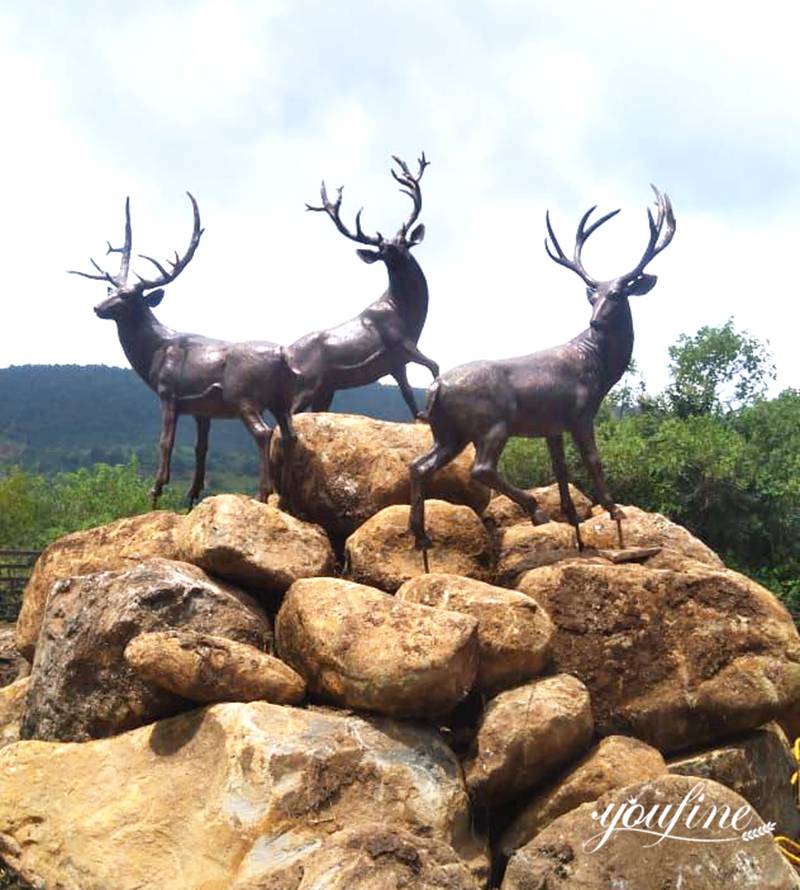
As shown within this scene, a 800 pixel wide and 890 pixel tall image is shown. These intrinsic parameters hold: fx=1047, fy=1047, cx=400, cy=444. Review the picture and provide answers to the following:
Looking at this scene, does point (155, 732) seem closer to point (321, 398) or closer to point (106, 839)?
point (106, 839)

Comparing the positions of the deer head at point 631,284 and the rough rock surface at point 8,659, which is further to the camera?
the rough rock surface at point 8,659

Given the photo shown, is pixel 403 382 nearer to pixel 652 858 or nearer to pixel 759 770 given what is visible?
pixel 759 770

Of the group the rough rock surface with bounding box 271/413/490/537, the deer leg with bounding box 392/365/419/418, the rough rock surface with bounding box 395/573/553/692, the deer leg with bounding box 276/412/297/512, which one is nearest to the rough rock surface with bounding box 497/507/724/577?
the rough rock surface with bounding box 271/413/490/537

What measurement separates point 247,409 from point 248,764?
4291 millimetres

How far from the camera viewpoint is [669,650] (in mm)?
7340

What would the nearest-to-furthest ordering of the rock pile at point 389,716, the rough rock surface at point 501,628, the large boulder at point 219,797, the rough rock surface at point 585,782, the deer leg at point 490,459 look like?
the rock pile at point 389,716
the large boulder at point 219,797
the rough rock surface at point 585,782
the rough rock surface at point 501,628
the deer leg at point 490,459

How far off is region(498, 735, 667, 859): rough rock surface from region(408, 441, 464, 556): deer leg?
2013 mm

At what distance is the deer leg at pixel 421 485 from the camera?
26.6 feet

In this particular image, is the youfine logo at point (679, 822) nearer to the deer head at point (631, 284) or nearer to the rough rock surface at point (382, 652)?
the rough rock surface at point (382, 652)

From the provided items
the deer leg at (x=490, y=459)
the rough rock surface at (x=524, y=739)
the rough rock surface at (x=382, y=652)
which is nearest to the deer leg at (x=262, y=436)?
the deer leg at (x=490, y=459)

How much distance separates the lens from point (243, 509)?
791 centimetres

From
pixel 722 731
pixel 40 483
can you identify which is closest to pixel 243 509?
pixel 722 731

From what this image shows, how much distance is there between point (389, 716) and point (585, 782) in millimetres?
1289

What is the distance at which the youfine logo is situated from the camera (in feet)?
17.9
